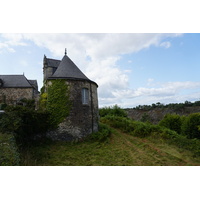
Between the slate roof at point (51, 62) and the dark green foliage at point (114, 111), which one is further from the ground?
the slate roof at point (51, 62)

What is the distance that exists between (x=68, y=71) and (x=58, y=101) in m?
2.57

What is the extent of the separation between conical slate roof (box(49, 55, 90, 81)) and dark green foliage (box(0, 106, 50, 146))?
118 inches

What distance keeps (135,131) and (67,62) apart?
26.9 feet

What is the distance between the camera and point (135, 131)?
13.8 metres

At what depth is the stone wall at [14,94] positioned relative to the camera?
20236 millimetres

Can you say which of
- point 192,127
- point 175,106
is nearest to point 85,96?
point 192,127

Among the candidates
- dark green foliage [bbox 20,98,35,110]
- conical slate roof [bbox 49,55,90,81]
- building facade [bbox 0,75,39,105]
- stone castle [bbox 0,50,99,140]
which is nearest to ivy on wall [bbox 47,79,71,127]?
stone castle [bbox 0,50,99,140]

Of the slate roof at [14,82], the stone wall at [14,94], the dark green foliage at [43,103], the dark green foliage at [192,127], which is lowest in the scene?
the dark green foliage at [192,127]

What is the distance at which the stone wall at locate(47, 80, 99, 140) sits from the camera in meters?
11.2

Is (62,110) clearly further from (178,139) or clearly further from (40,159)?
(178,139)

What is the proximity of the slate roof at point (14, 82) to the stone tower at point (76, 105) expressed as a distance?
10605mm

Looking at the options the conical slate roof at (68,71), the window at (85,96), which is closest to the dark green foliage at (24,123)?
the window at (85,96)

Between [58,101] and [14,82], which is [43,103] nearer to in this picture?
[58,101]

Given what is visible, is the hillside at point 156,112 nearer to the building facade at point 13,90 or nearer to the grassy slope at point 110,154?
the grassy slope at point 110,154
